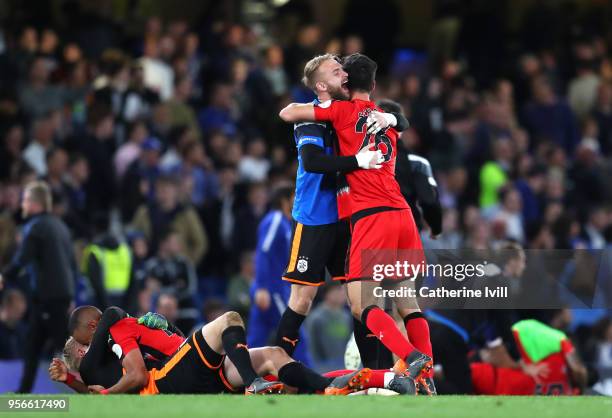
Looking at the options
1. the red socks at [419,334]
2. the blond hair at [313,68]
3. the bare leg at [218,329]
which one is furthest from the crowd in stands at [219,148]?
the red socks at [419,334]

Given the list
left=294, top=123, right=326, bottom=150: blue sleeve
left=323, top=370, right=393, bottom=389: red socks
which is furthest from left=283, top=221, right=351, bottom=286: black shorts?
left=323, top=370, right=393, bottom=389: red socks

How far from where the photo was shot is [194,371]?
983 cm

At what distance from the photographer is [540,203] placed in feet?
63.7

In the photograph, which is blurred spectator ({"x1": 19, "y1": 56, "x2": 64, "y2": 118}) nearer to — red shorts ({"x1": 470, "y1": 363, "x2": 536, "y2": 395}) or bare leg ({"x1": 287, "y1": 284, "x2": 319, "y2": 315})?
red shorts ({"x1": 470, "y1": 363, "x2": 536, "y2": 395})

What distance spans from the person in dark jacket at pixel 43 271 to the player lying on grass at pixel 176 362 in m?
3.47

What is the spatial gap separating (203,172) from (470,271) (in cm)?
748

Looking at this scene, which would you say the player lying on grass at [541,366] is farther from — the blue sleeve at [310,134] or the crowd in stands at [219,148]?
the blue sleeve at [310,134]

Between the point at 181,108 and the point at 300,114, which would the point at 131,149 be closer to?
the point at 181,108

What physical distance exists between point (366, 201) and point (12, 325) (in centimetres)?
630

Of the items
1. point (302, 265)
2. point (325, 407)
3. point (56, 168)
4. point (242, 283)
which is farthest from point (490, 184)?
point (325, 407)

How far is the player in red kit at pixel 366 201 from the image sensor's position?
32.0 feet

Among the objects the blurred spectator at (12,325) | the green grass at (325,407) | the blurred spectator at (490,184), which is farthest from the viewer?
the blurred spectator at (490,184)

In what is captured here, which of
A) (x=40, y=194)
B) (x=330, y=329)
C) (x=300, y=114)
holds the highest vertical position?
(x=40, y=194)

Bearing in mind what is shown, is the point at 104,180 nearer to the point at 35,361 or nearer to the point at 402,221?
the point at 35,361
